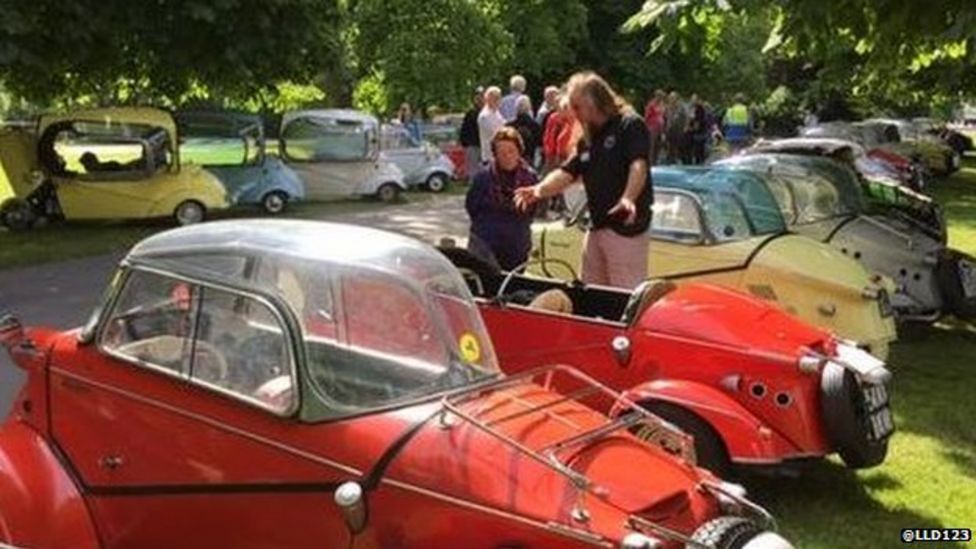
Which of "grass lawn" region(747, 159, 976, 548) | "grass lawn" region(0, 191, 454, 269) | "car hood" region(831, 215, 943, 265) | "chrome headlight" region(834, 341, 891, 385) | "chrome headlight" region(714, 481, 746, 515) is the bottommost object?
"grass lawn" region(747, 159, 976, 548)

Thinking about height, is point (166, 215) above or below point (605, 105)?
below

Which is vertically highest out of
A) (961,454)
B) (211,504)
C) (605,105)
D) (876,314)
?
(605,105)

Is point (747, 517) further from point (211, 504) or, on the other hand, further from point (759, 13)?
point (759, 13)

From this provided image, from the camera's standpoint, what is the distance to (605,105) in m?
7.18

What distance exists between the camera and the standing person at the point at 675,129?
2469cm

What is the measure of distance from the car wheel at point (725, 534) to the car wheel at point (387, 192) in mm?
18189

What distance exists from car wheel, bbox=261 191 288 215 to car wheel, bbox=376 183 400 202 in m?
2.46

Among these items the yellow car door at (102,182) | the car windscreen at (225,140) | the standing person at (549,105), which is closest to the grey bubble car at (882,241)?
the standing person at (549,105)

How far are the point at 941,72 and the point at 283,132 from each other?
1195cm

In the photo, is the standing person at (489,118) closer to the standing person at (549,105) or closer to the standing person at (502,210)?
the standing person at (549,105)

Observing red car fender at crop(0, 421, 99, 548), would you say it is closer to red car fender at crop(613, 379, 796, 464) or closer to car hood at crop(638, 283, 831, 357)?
red car fender at crop(613, 379, 796, 464)

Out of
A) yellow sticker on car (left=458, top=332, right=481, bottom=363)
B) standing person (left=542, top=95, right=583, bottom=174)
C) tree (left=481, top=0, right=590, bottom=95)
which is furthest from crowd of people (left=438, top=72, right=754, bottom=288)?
tree (left=481, top=0, right=590, bottom=95)

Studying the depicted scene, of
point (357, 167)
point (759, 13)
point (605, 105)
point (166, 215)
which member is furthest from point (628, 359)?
point (357, 167)

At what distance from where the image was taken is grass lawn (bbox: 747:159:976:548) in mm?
6043
